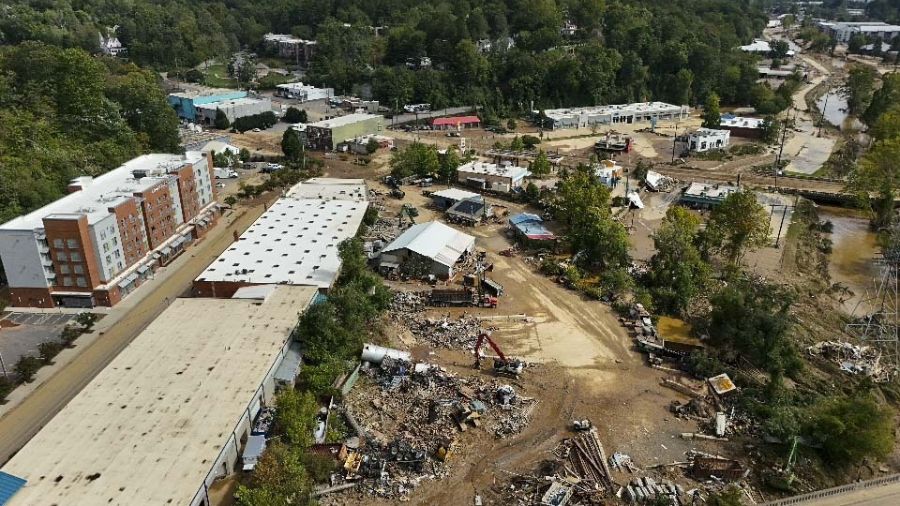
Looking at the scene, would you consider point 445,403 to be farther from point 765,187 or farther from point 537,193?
point 765,187

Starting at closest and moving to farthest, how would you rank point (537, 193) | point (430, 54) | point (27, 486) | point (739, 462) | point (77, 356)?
Result: point (27, 486), point (739, 462), point (77, 356), point (537, 193), point (430, 54)

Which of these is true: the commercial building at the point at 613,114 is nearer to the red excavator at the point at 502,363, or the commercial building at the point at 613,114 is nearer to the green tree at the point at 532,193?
the green tree at the point at 532,193

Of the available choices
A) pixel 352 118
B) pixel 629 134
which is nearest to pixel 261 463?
pixel 352 118

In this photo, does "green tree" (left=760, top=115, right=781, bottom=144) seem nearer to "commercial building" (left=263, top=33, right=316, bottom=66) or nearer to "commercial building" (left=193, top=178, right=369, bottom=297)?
"commercial building" (left=193, top=178, right=369, bottom=297)

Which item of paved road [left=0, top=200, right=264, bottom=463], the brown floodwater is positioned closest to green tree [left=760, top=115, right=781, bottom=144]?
the brown floodwater

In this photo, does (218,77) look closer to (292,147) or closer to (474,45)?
(474,45)

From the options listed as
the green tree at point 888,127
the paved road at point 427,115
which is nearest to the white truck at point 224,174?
the paved road at point 427,115

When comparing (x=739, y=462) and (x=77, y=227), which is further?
(x=77, y=227)
